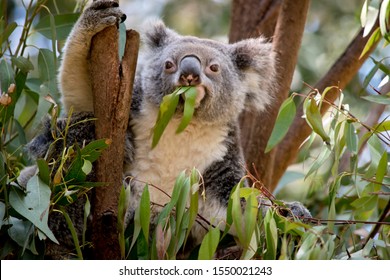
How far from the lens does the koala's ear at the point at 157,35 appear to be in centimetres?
358

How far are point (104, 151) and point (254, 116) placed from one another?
1.47 m

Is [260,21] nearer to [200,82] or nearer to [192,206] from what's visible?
[200,82]

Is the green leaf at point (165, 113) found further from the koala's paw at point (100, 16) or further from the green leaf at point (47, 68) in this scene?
the green leaf at point (47, 68)

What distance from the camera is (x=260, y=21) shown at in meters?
4.26

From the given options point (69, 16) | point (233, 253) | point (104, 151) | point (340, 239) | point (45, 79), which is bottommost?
point (233, 253)

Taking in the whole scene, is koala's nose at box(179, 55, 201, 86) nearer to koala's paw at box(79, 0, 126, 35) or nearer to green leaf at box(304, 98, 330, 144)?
koala's paw at box(79, 0, 126, 35)

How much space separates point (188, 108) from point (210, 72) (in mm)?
618

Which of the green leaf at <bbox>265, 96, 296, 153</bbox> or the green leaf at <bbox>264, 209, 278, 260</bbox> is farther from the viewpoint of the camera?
the green leaf at <bbox>265, 96, 296, 153</bbox>

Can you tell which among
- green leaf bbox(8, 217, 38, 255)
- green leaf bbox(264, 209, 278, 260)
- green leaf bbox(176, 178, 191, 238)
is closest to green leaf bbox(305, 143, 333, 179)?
green leaf bbox(264, 209, 278, 260)

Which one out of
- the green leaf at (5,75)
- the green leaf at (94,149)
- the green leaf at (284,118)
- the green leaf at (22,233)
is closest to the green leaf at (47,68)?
the green leaf at (5,75)

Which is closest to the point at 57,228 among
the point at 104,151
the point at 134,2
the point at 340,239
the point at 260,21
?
the point at 104,151

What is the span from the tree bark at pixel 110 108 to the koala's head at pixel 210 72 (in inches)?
17.2

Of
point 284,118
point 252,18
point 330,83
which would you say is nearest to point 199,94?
point 284,118

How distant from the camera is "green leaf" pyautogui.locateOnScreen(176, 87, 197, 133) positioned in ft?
8.57
